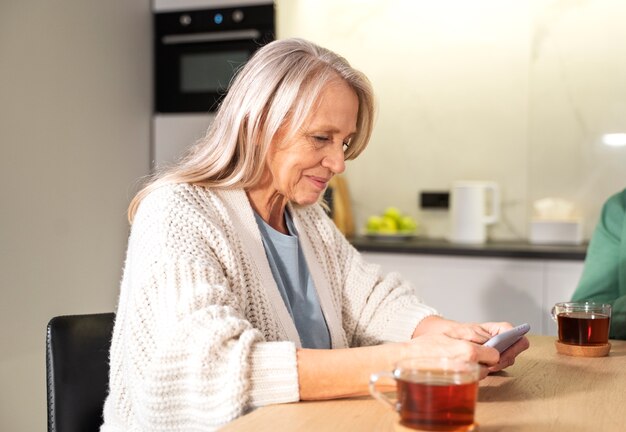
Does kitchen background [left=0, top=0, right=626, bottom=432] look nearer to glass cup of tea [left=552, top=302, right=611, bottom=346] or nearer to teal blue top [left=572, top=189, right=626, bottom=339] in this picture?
teal blue top [left=572, top=189, right=626, bottom=339]

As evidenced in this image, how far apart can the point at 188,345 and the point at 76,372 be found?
429mm

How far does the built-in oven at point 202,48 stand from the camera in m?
3.48

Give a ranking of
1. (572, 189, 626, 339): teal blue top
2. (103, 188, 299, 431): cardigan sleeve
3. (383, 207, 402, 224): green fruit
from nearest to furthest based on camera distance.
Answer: (103, 188, 299, 431): cardigan sleeve
(572, 189, 626, 339): teal blue top
(383, 207, 402, 224): green fruit

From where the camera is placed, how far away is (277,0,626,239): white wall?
127 inches

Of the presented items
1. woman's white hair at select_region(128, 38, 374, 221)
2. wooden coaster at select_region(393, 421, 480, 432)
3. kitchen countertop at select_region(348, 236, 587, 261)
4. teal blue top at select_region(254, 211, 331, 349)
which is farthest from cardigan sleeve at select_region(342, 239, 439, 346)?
kitchen countertop at select_region(348, 236, 587, 261)

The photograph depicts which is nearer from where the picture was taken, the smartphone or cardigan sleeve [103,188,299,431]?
cardigan sleeve [103,188,299,431]

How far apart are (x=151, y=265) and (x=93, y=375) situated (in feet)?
1.19

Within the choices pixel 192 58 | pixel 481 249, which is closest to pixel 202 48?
pixel 192 58

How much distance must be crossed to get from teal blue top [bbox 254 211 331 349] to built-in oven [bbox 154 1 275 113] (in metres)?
1.91

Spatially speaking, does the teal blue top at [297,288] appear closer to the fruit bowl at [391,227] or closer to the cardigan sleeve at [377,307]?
the cardigan sleeve at [377,307]

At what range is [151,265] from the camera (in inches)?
50.4

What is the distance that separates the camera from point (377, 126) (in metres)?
3.59

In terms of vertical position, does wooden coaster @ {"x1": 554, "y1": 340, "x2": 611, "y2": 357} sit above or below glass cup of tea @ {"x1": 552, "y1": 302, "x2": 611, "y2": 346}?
below

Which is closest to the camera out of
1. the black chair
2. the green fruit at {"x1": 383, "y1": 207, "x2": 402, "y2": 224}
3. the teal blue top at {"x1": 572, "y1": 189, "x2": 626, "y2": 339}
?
the black chair
